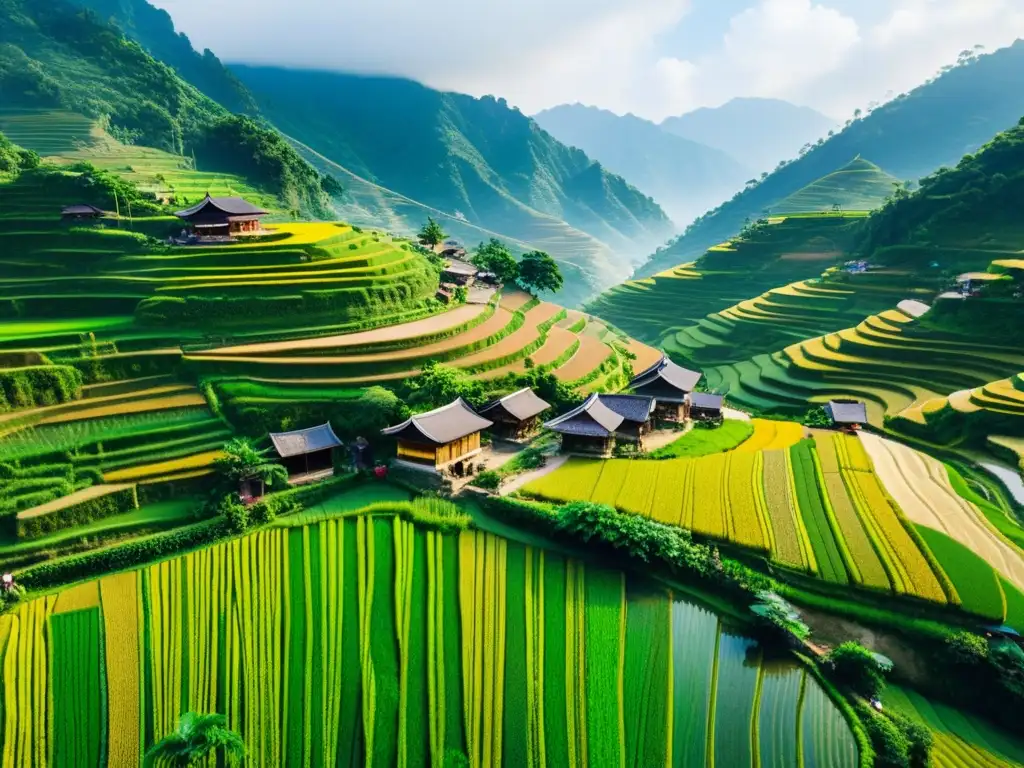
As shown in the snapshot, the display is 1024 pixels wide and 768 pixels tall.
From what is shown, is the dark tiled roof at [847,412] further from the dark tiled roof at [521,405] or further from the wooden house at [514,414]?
the wooden house at [514,414]

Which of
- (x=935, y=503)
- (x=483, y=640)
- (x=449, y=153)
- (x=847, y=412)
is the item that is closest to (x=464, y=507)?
(x=483, y=640)

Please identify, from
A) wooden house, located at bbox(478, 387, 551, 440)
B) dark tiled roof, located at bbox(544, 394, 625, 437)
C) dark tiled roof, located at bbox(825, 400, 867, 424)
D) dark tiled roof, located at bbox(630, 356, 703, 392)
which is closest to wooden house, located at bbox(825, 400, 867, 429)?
dark tiled roof, located at bbox(825, 400, 867, 424)

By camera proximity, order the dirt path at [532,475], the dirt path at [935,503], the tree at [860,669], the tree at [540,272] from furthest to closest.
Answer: the tree at [540,272] → the dirt path at [532,475] → the dirt path at [935,503] → the tree at [860,669]

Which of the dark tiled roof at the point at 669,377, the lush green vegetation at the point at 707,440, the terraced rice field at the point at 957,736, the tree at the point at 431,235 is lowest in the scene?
the terraced rice field at the point at 957,736

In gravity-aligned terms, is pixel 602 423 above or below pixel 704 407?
above

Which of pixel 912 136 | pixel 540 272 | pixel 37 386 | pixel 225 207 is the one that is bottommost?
pixel 37 386

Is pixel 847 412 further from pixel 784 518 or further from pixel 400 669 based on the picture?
pixel 400 669

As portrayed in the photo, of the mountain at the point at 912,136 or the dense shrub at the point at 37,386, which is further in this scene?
the mountain at the point at 912,136

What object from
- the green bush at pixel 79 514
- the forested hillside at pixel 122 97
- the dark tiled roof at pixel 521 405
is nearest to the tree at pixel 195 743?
the green bush at pixel 79 514
